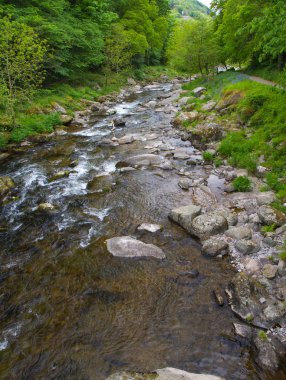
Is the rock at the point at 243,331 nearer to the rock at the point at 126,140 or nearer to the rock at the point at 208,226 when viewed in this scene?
the rock at the point at 208,226

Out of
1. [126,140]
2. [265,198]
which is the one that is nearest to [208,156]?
[265,198]

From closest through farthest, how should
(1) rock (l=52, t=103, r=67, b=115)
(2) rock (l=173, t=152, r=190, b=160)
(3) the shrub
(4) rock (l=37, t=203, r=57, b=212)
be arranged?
1. (4) rock (l=37, t=203, r=57, b=212)
2. (3) the shrub
3. (2) rock (l=173, t=152, r=190, b=160)
4. (1) rock (l=52, t=103, r=67, b=115)

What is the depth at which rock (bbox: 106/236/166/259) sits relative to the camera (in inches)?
300

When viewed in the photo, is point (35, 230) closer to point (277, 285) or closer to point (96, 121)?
point (277, 285)

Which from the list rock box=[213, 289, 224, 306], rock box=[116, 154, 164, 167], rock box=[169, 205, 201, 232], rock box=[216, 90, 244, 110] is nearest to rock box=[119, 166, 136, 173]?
rock box=[116, 154, 164, 167]

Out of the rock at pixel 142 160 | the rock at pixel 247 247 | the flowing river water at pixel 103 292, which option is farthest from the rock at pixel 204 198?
the rock at pixel 142 160

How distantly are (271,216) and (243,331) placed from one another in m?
3.82

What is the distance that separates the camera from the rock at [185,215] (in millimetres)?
8641

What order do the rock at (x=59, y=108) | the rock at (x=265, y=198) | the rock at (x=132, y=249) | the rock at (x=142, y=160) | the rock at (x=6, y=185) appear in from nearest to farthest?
the rock at (x=132, y=249)
the rock at (x=265, y=198)
the rock at (x=6, y=185)
the rock at (x=142, y=160)
the rock at (x=59, y=108)

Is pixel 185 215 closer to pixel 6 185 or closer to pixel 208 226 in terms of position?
pixel 208 226

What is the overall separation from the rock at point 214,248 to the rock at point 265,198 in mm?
2368

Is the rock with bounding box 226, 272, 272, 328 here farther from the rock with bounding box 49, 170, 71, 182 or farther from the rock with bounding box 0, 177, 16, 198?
the rock with bounding box 0, 177, 16, 198

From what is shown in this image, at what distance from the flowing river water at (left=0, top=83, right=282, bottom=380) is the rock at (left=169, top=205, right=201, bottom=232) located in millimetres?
265

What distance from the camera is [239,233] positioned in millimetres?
7867
